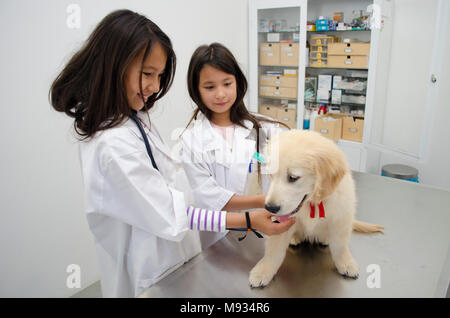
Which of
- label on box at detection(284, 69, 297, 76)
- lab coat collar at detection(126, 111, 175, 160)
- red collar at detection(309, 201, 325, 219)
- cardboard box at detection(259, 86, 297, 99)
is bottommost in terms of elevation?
red collar at detection(309, 201, 325, 219)

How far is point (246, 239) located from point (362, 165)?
2.59m

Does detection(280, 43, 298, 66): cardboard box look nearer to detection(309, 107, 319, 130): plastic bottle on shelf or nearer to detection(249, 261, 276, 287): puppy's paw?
detection(309, 107, 319, 130): plastic bottle on shelf

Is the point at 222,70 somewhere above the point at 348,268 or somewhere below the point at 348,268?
above

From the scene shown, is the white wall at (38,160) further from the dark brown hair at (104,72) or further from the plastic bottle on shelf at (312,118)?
the plastic bottle on shelf at (312,118)

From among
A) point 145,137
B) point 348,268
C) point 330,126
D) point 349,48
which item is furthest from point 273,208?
point 349,48

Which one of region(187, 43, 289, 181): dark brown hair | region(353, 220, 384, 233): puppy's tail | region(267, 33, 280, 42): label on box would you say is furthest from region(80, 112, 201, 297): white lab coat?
region(267, 33, 280, 42): label on box

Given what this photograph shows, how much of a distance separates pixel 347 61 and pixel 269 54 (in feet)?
3.13

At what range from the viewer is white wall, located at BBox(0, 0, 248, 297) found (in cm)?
183

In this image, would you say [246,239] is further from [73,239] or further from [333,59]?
[333,59]

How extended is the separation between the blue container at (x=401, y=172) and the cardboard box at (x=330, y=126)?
655 millimetres

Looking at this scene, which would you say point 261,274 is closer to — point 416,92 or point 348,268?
point 348,268

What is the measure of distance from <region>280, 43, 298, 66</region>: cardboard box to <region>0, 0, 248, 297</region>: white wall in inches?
75.2

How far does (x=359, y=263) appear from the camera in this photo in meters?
1.04

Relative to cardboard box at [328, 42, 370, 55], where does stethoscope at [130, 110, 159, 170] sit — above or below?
below
